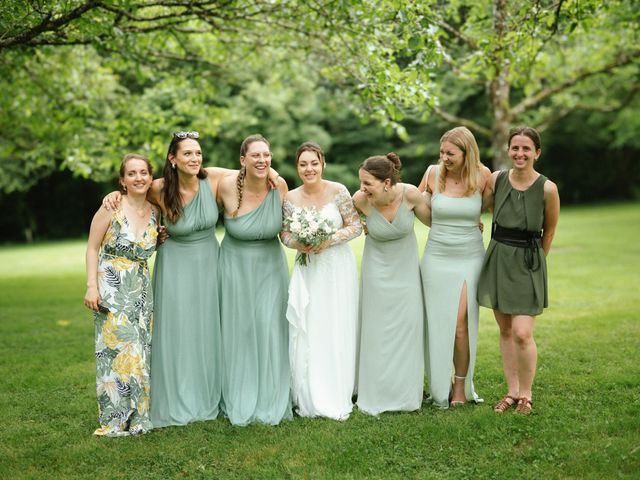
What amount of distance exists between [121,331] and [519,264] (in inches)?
138

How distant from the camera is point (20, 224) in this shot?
38.2 meters

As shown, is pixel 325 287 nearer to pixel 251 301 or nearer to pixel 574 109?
pixel 251 301

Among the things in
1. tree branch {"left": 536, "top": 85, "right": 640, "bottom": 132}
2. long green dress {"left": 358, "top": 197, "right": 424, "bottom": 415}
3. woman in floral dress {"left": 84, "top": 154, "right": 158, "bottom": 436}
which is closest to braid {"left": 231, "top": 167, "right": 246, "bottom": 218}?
woman in floral dress {"left": 84, "top": 154, "right": 158, "bottom": 436}

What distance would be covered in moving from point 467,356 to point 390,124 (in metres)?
4.17

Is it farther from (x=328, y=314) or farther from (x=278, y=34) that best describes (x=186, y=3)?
(x=328, y=314)

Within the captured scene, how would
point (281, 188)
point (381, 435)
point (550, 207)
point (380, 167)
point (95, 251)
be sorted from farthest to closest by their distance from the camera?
point (281, 188), point (380, 167), point (550, 207), point (95, 251), point (381, 435)

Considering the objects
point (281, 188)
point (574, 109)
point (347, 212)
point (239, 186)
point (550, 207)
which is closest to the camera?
point (550, 207)

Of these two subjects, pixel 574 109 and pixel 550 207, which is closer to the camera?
pixel 550 207

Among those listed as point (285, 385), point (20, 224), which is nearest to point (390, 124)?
point (285, 385)

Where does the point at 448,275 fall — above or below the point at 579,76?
below

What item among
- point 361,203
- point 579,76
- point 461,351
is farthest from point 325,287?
point 579,76

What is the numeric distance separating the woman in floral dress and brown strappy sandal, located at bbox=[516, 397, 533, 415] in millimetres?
3278

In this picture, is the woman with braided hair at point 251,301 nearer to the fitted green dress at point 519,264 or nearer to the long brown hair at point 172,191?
the long brown hair at point 172,191

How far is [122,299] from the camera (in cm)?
554
